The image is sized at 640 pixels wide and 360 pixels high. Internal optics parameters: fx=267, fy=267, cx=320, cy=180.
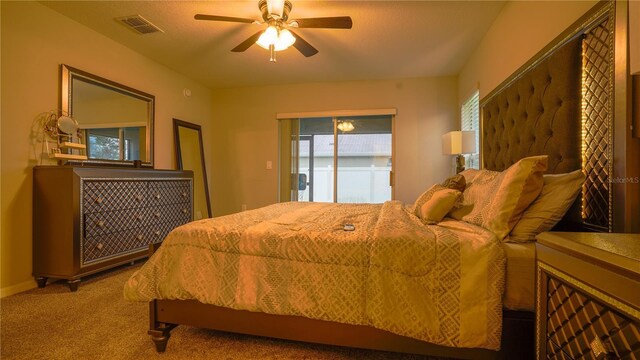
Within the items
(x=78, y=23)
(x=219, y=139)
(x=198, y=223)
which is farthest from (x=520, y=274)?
(x=219, y=139)

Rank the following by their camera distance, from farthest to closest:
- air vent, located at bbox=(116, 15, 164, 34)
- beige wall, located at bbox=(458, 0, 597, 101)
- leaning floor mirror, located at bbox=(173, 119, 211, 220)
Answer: leaning floor mirror, located at bbox=(173, 119, 211, 220) < air vent, located at bbox=(116, 15, 164, 34) < beige wall, located at bbox=(458, 0, 597, 101)

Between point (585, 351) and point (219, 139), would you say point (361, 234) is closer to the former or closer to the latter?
point (585, 351)

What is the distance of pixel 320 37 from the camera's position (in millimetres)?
2900

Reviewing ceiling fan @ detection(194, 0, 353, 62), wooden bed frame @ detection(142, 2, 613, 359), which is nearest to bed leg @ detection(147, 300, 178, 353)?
wooden bed frame @ detection(142, 2, 613, 359)

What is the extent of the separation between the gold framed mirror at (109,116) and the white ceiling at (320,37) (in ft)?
1.85

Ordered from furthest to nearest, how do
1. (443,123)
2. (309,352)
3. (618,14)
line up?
(443,123) → (309,352) → (618,14)

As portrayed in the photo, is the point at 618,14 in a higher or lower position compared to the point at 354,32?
lower

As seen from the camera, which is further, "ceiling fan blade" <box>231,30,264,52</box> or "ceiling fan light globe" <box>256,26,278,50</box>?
"ceiling fan blade" <box>231,30,264,52</box>

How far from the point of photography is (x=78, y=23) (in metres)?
2.70

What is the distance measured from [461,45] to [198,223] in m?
3.30

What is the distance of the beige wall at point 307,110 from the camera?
158 inches

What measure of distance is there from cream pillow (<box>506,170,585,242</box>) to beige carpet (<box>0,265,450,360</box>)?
2.75 feet

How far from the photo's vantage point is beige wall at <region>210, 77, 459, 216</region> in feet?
13.1

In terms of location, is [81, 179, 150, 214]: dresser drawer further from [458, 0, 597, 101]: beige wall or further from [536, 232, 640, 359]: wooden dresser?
[458, 0, 597, 101]: beige wall
